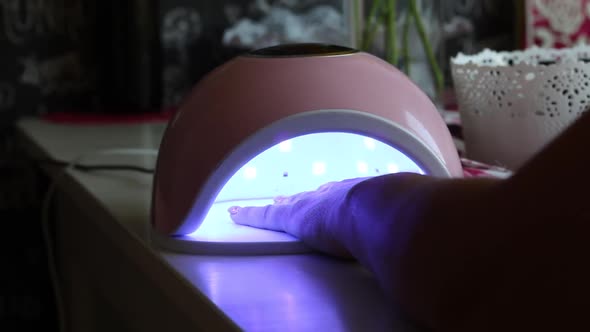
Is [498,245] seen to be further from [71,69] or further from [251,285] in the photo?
[71,69]

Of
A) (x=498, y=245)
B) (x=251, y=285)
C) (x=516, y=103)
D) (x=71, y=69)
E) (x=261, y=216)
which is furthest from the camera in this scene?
(x=71, y=69)

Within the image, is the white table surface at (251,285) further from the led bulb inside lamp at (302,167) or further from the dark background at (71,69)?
the dark background at (71,69)

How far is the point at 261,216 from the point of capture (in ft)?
1.98

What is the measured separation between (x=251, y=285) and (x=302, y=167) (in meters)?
0.14

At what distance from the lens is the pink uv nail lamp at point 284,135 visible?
551mm

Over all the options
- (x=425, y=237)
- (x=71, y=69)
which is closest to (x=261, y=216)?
(x=425, y=237)

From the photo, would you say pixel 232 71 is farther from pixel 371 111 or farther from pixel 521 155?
pixel 521 155

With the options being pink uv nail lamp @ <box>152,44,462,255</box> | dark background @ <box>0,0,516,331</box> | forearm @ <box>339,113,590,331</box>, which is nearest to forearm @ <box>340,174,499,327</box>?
forearm @ <box>339,113,590,331</box>

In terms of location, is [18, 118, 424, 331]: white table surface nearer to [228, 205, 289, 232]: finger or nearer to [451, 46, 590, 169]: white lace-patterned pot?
[228, 205, 289, 232]: finger

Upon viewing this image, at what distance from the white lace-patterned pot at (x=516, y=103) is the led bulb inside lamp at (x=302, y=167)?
18 centimetres

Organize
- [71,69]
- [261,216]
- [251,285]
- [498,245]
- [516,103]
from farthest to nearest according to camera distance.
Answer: [71,69] → [516,103] → [261,216] → [251,285] → [498,245]

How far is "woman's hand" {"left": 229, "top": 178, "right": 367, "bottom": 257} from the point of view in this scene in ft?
1.69

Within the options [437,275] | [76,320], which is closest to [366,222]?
[437,275]

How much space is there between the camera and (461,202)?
35 cm
